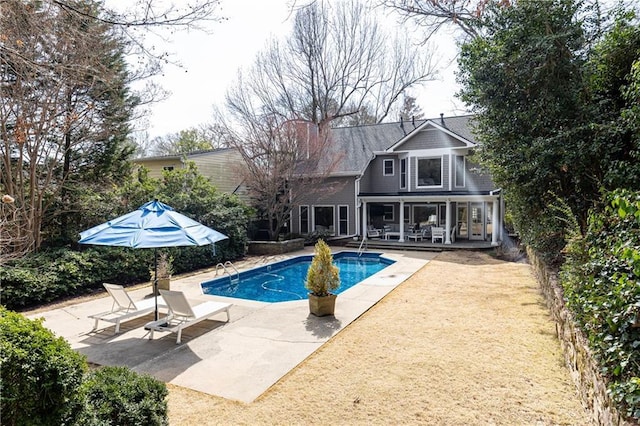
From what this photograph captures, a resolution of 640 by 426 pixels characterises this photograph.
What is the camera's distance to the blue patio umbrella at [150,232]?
249 inches

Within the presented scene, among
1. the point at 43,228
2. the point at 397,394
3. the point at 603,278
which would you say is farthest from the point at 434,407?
the point at 43,228

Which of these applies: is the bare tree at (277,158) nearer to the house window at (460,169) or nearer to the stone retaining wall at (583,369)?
the house window at (460,169)

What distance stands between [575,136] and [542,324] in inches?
146

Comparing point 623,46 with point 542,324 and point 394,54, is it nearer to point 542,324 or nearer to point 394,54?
point 542,324

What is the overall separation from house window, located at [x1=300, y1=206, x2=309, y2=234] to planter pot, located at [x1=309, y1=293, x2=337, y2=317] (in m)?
15.6

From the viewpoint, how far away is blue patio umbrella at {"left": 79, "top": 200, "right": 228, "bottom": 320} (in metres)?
6.33

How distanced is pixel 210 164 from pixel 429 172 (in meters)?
13.0

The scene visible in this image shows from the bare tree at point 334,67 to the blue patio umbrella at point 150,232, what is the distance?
20.0 metres

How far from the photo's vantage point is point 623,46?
6.36 meters

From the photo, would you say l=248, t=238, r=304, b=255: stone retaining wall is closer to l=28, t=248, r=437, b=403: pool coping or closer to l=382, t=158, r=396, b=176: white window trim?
l=382, t=158, r=396, b=176: white window trim

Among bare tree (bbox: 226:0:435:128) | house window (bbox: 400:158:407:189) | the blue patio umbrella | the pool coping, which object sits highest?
bare tree (bbox: 226:0:435:128)

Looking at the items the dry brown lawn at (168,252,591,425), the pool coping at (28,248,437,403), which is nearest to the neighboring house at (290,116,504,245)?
the pool coping at (28,248,437,403)

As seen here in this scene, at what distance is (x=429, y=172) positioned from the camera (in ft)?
67.7

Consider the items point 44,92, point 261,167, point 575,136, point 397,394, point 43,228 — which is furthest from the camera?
point 261,167
